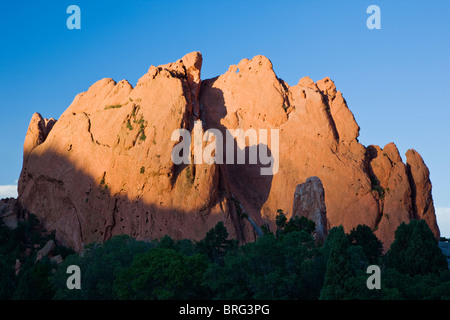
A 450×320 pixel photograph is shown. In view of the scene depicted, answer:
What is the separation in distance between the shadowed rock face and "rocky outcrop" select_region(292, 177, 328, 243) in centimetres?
995

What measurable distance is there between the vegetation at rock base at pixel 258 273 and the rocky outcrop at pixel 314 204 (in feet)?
22.9

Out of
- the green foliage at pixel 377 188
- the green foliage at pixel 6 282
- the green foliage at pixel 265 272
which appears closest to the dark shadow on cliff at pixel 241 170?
A: the green foliage at pixel 377 188

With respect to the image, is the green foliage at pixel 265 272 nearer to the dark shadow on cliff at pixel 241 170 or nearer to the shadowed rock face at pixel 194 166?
the shadowed rock face at pixel 194 166

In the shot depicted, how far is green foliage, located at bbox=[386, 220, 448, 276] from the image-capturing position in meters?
43.8

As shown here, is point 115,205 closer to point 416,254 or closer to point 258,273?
point 258,273

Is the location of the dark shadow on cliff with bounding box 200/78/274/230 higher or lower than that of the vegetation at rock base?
higher

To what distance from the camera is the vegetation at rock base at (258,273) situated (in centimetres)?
3412

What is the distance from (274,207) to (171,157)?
15.1m

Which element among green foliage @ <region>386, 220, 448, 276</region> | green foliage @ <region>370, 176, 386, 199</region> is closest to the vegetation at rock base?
green foliage @ <region>386, 220, 448, 276</region>

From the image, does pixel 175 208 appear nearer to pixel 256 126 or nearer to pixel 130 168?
pixel 130 168

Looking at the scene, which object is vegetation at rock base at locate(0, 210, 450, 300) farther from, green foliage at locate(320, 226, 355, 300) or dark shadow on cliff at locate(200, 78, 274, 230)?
dark shadow on cliff at locate(200, 78, 274, 230)

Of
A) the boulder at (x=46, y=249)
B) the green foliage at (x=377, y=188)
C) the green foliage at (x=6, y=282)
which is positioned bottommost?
the green foliage at (x=6, y=282)

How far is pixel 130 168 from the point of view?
212ft

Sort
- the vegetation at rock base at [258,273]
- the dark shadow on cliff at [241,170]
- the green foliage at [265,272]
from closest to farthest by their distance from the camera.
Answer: the vegetation at rock base at [258,273], the green foliage at [265,272], the dark shadow on cliff at [241,170]
